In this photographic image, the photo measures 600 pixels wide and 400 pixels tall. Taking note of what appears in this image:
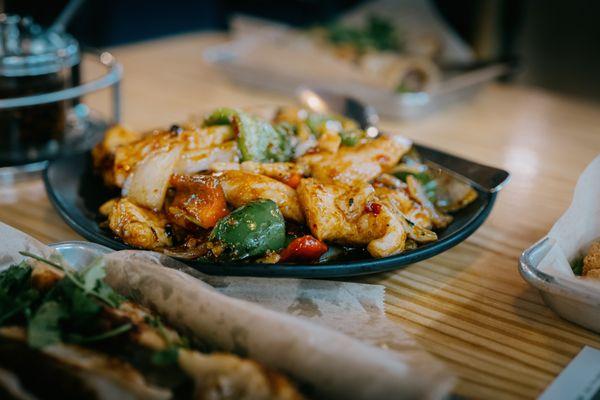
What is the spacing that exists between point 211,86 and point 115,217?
75.5 inches

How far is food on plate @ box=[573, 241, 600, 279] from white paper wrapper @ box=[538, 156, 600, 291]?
2 cm

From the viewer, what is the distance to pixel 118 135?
5.96 ft

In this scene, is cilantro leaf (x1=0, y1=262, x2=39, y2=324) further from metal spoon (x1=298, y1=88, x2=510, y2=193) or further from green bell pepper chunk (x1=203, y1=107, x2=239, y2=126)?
metal spoon (x1=298, y1=88, x2=510, y2=193)

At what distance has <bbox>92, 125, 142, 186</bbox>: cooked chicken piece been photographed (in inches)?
69.4

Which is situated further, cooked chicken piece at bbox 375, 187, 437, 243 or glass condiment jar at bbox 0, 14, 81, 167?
glass condiment jar at bbox 0, 14, 81, 167

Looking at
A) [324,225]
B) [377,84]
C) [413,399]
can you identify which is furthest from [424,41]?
[413,399]

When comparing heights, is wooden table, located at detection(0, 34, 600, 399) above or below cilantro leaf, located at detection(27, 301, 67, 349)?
below

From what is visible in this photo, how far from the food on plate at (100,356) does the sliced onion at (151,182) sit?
0.44 meters

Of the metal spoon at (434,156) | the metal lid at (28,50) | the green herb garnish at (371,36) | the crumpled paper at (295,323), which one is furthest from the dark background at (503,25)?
the crumpled paper at (295,323)

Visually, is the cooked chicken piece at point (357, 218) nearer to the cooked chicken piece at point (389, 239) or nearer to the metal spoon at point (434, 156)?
the cooked chicken piece at point (389, 239)

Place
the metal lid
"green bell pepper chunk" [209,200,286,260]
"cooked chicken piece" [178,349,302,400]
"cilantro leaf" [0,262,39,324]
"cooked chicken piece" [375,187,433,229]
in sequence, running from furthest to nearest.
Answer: the metal lid, "cooked chicken piece" [375,187,433,229], "green bell pepper chunk" [209,200,286,260], "cilantro leaf" [0,262,39,324], "cooked chicken piece" [178,349,302,400]

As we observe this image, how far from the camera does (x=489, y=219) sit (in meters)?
1.90

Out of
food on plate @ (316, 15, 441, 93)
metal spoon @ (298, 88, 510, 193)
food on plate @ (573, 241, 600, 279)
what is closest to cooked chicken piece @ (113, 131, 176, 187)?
metal spoon @ (298, 88, 510, 193)

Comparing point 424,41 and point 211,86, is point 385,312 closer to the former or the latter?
point 211,86
